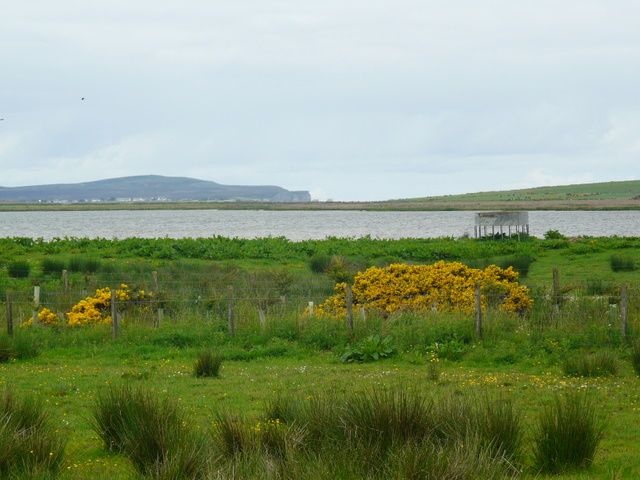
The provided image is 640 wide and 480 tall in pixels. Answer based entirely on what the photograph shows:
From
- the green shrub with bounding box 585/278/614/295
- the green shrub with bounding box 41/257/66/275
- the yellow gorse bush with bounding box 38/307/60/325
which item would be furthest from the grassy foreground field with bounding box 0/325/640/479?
the green shrub with bounding box 41/257/66/275

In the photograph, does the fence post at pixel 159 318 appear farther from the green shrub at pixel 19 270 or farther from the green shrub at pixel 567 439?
the green shrub at pixel 19 270

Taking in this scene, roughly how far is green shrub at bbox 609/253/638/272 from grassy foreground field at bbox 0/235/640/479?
3259 millimetres

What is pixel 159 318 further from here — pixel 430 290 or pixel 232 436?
pixel 232 436

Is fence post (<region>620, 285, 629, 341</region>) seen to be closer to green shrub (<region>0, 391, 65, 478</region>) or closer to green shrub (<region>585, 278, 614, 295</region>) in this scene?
green shrub (<region>585, 278, 614, 295</region>)

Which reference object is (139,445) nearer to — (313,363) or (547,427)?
(547,427)

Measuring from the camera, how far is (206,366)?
18.0 metres

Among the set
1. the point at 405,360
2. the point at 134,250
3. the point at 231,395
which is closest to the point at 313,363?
the point at 405,360

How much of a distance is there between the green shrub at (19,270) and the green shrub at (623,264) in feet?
77.9

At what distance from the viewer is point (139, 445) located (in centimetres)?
1035

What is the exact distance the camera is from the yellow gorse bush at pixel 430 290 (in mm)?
24844

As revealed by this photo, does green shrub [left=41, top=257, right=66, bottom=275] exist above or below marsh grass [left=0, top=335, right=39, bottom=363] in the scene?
above

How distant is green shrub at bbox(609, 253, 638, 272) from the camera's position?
128 feet

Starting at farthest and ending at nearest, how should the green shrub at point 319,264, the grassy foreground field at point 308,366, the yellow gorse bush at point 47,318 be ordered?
the green shrub at point 319,264 < the yellow gorse bush at point 47,318 < the grassy foreground field at point 308,366

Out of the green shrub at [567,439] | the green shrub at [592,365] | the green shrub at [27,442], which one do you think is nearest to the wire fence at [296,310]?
the green shrub at [592,365]
